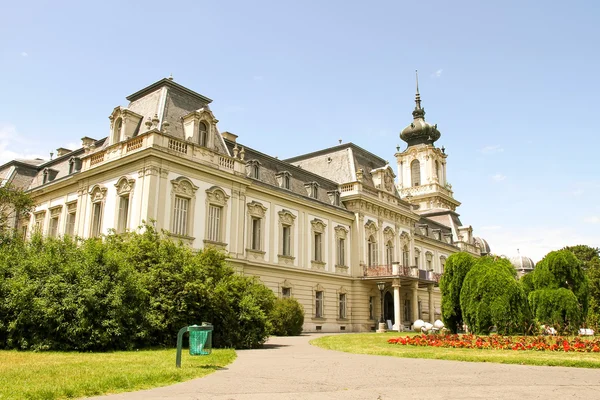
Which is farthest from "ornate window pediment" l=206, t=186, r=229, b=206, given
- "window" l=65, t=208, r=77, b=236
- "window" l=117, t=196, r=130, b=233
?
"window" l=65, t=208, r=77, b=236

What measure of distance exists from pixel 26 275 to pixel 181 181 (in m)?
10.8

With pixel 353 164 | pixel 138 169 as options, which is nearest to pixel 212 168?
pixel 138 169

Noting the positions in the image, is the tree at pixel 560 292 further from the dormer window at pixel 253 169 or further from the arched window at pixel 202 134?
the arched window at pixel 202 134

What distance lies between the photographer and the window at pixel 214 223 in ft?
86.2

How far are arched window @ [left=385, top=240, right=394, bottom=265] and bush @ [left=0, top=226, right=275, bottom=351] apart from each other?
23.5 metres

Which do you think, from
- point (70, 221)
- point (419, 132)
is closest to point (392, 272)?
point (70, 221)

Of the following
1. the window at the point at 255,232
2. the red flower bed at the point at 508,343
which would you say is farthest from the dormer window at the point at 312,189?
the red flower bed at the point at 508,343

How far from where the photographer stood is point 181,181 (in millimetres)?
25000

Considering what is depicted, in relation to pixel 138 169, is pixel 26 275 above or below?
below

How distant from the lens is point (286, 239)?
32.2 m

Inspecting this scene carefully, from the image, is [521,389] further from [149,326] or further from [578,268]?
[578,268]

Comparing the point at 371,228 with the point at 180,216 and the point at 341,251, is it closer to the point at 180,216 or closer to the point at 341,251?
the point at 341,251

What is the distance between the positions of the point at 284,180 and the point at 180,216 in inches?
369

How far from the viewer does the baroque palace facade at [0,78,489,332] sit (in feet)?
82.0
